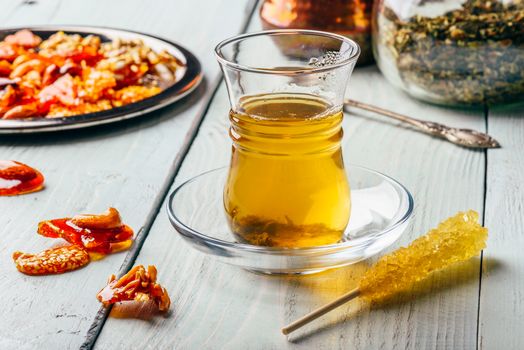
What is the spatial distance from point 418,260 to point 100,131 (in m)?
0.68

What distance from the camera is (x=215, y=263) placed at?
3.34 ft

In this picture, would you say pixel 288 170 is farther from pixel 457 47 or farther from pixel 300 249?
pixel 457 47

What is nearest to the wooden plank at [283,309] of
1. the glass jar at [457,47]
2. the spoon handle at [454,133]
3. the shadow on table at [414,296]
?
the shadow on table at [414,296]

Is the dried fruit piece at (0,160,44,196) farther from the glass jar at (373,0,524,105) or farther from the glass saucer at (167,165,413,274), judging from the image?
the glass jar at (373,0,524,105)

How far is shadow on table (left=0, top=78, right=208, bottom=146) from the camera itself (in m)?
1.42

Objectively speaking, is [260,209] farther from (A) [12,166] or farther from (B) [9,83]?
(B) [9,83]

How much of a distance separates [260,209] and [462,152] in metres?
0.50

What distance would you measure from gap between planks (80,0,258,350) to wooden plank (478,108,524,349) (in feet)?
1.22

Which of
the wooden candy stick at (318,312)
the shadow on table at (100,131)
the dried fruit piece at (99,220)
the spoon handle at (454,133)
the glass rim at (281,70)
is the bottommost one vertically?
the spoon handle at (454,133)

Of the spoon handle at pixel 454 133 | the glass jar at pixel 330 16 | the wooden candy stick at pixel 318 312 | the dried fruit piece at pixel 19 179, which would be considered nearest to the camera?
the wooden candy stick at pixel 318 312

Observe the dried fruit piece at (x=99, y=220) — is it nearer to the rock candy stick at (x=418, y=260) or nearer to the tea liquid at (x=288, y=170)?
the tea liquid at (x=288, y=170)

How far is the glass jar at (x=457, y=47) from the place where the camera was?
4.69 ft

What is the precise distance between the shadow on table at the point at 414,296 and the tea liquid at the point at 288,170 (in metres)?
0.10

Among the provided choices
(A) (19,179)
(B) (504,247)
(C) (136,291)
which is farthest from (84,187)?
(B) (504,247)
